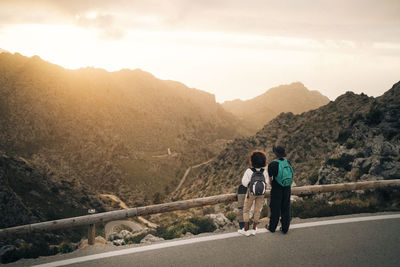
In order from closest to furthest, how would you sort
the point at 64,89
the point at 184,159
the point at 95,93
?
1. the point at 184,159
2. the point at 64,89
3. the point at 95,93

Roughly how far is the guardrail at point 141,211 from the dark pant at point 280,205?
59cm

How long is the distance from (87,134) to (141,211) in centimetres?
15663

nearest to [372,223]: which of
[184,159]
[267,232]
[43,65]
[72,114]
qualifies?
[267,232]

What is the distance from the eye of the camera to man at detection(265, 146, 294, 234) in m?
5.13

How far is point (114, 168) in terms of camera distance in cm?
12400

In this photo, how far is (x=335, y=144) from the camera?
27734mm

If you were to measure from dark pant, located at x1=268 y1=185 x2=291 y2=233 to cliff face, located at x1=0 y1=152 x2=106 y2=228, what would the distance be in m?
36.6

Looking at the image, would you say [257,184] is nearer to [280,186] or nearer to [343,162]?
[280,186]

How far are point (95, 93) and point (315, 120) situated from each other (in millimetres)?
170727

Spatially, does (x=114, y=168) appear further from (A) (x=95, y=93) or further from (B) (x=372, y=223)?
(B) (x=372, y=223)

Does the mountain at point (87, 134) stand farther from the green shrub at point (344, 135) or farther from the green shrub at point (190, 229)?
the green shrub at point (190, 229)

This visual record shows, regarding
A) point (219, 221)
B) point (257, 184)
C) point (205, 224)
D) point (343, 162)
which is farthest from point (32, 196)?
point (257, 184)

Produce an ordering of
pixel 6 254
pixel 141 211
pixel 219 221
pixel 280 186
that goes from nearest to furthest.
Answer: pixel 6 254, pixel 280 186, pixel 141 211, pixel 219 221

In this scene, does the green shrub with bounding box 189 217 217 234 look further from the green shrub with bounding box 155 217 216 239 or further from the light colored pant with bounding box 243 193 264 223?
the light colored pant with bounding box 243 193 264 223
